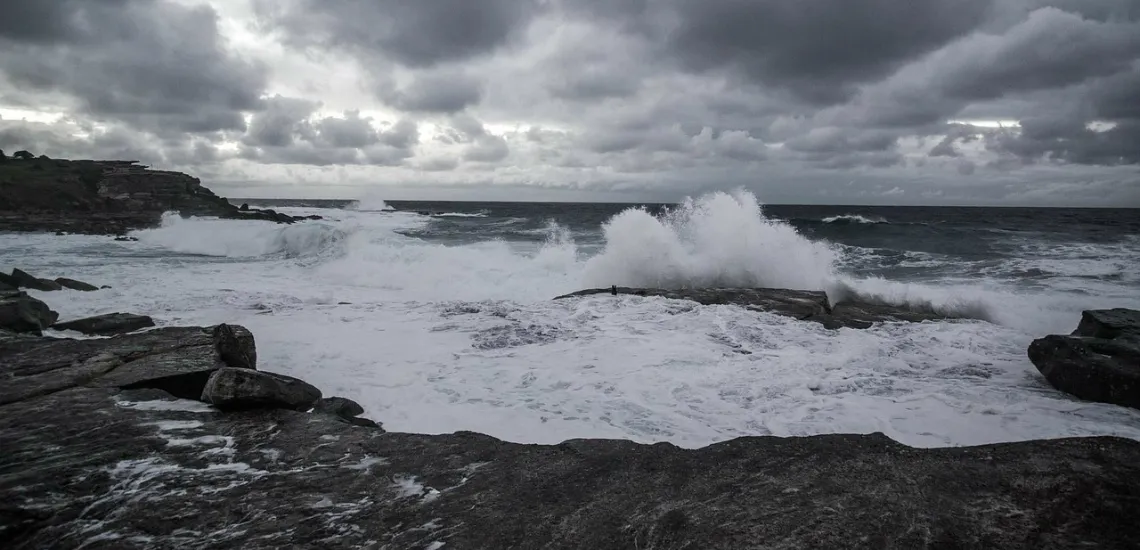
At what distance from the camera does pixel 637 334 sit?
26.4 feet

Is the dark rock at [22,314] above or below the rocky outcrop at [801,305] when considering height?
above

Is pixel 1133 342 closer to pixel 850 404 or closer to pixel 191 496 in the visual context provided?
pixel 850 404

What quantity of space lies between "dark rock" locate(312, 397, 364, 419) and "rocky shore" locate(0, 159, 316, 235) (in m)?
27.7

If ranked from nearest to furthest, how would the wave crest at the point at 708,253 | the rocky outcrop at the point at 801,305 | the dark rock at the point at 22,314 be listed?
1. the dark rock at the point at 22,314
2. the rocky outcrop at the point at 801,305
3. the wave crest at the point at 708,253

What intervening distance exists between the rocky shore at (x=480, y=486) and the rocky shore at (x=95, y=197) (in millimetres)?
28213

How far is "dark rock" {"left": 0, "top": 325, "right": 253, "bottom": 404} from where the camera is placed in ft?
14.4

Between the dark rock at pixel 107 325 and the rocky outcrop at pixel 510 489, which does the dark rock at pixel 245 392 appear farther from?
the dark rock at pixel 107 325

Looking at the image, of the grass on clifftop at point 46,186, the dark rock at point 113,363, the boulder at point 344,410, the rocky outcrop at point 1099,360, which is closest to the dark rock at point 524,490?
the dark rock at point 113,363

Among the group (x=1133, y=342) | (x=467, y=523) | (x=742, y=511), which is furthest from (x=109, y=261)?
(x=1133, y=342)

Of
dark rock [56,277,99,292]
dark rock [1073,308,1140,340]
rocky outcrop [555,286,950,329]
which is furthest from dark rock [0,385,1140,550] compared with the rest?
dark rock [56,277,99,292]

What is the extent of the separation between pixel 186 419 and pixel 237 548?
1835 millimetres

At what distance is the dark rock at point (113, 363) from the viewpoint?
4.38 meters

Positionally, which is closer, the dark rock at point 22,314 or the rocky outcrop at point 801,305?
the dark rock at point 22,314

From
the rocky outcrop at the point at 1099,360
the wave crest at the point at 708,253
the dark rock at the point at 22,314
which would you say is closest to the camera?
the rocky outcrop at the point at 1099,360
